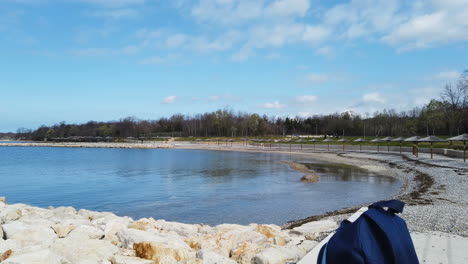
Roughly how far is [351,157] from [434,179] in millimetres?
23787

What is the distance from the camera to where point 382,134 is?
8631cm

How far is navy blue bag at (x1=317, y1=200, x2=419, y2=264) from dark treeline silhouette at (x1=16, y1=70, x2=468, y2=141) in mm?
59952

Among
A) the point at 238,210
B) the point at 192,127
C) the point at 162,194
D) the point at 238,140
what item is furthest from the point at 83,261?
the point at 192,127

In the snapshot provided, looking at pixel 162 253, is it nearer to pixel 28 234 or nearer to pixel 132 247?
pixel 132 247

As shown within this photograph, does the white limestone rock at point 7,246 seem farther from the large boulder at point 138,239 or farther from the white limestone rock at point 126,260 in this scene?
the large boulder at point 138,239

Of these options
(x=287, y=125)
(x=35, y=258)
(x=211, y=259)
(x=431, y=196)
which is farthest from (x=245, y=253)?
(x=287, y=125)

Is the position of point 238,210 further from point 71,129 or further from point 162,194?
point 71,129

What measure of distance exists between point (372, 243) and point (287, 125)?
122 m

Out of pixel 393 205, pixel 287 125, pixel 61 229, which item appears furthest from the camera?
pixel 287 125

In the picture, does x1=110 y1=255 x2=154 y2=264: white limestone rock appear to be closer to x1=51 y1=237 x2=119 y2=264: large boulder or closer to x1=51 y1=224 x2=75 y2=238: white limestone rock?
x1=51 y1=237 x2=119 y2=264: large boulder

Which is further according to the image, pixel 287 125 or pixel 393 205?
pixel 287 125

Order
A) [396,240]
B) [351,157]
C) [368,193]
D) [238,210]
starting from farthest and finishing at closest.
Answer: [351,157] < [368,193] < [238,210] < [396,240]

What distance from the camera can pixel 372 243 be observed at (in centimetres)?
203

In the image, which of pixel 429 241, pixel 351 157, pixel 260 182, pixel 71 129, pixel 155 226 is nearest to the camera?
pixel 429 241
